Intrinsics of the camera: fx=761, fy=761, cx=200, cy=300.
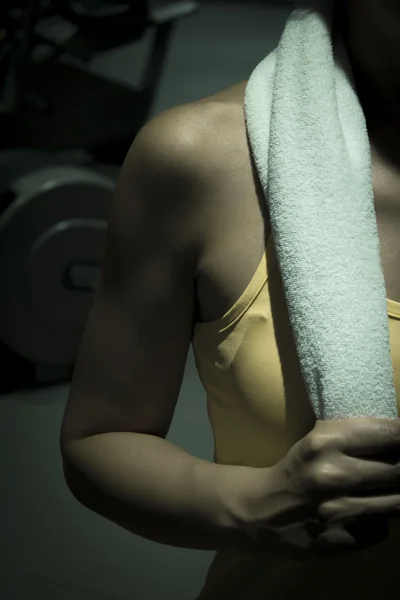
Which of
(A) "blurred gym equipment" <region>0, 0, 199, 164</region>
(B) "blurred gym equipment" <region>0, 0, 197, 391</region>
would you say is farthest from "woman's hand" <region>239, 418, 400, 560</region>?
(A) "blurred gym equipment" <region>0, 0, 199, 164</region>

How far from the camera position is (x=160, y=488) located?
483 mm

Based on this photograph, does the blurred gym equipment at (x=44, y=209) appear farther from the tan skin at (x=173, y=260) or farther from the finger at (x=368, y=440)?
the finger at (x=368, y=440)

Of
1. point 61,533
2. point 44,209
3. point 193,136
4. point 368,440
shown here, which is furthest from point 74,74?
point 368,440

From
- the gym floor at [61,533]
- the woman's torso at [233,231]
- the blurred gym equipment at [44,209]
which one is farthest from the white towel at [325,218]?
the blurred gym equipment at [44,209]

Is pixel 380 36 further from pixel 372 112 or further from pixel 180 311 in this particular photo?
pixel 180 311

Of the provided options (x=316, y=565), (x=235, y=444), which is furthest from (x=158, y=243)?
(x=316, y=565)

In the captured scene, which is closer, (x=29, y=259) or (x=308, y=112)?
(x=308, y=112)

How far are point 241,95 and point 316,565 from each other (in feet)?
1.04

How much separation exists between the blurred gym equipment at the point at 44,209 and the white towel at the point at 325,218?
0.76 meters

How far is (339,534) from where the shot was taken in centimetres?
41

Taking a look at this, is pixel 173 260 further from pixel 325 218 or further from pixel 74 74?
pixel 74 74

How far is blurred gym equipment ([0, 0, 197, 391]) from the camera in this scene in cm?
119

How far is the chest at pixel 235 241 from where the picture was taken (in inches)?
18.2

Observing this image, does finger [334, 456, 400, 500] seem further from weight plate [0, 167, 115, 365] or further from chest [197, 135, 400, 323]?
weight plate [0, 167, 115, 365]
